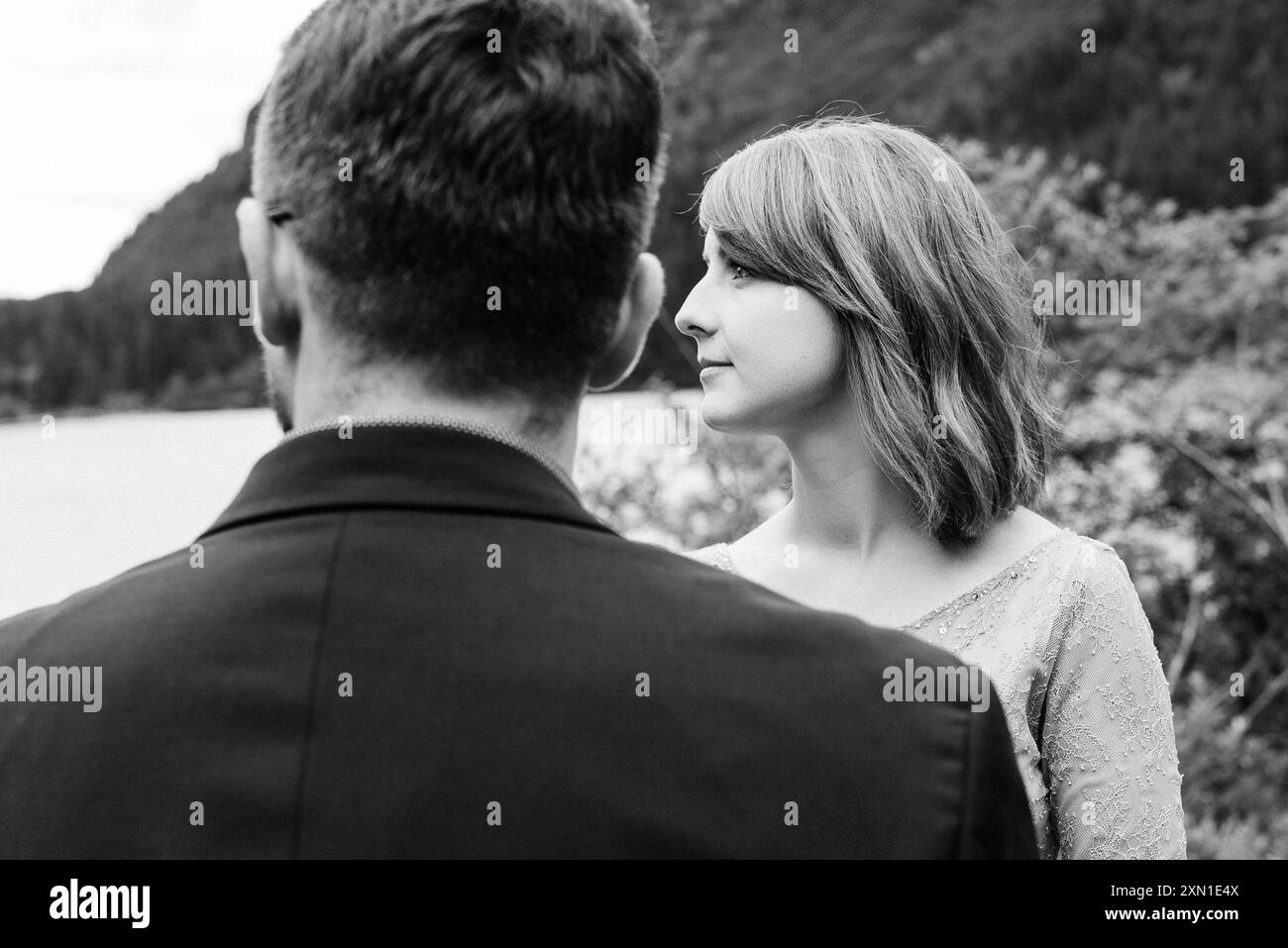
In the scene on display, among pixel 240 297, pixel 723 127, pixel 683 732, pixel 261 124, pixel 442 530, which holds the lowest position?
pixel 683 732

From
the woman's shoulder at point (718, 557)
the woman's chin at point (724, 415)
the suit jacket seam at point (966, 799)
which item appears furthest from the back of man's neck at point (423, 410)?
the woman's shoulder at point (718, 557)

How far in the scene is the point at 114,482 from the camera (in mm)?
5703

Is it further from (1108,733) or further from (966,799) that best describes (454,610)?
(1108,733)

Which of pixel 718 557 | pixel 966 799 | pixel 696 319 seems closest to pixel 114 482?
pixel 718 557

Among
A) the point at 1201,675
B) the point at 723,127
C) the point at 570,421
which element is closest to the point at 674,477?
the point at 723,127

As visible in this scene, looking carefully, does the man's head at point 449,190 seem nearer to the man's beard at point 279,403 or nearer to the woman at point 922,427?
the man's beard at point 279,403

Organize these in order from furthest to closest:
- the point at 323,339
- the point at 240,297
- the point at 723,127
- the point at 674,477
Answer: the point at 723,127 < the point at 674,477 < the point at 240,297 < the point at 323,339

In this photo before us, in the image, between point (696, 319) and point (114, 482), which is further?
point (114, 482)

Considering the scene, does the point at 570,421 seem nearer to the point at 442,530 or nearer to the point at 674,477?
the point at 442,530

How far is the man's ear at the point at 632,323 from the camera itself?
1.17 m

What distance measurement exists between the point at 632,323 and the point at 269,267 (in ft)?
1.01

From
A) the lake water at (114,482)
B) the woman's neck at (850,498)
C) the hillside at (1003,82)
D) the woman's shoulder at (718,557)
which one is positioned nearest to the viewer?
the woman's neck at (850,498)
